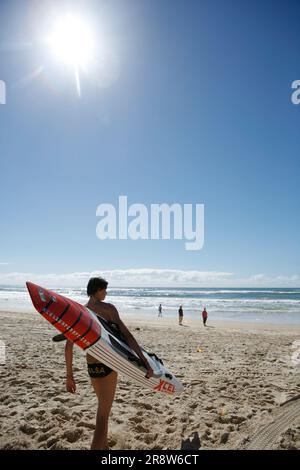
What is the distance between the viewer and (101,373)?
2807 millimetres

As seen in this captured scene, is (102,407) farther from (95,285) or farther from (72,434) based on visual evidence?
(72,434)

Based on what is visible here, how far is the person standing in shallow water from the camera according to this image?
276 cm

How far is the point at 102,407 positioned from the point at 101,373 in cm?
30

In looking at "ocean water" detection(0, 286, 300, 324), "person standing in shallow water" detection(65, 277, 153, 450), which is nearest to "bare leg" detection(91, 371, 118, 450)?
"person standing in shallow water" detection(65, 277, 153, 450)

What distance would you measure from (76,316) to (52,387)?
313cm

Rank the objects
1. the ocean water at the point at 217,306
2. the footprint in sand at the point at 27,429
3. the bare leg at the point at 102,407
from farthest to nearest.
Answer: the ocean water at the point at 217,306 → the footprint in sand at the point at 27,429 → the bare leg at the point at 102,407

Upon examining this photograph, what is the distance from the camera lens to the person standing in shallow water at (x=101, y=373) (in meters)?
2.76

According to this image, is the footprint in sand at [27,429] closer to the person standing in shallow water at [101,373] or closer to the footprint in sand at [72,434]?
the footprint in sand at [72,434]

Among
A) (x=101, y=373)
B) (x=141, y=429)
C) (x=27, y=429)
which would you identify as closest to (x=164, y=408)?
(x=141, y=429)

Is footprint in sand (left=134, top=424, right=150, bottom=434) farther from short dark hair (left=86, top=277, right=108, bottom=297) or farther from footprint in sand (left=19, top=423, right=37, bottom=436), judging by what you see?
short dark hair (left=86, top=277, right=108, bottom=297)

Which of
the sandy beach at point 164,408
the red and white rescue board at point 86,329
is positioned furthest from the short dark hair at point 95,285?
the sandy beach at point 164,408

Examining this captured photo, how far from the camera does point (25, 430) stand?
12.1ft

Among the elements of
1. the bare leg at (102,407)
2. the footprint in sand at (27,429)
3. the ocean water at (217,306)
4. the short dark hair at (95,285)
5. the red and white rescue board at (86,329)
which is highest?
the short dark hair at (95,285)
